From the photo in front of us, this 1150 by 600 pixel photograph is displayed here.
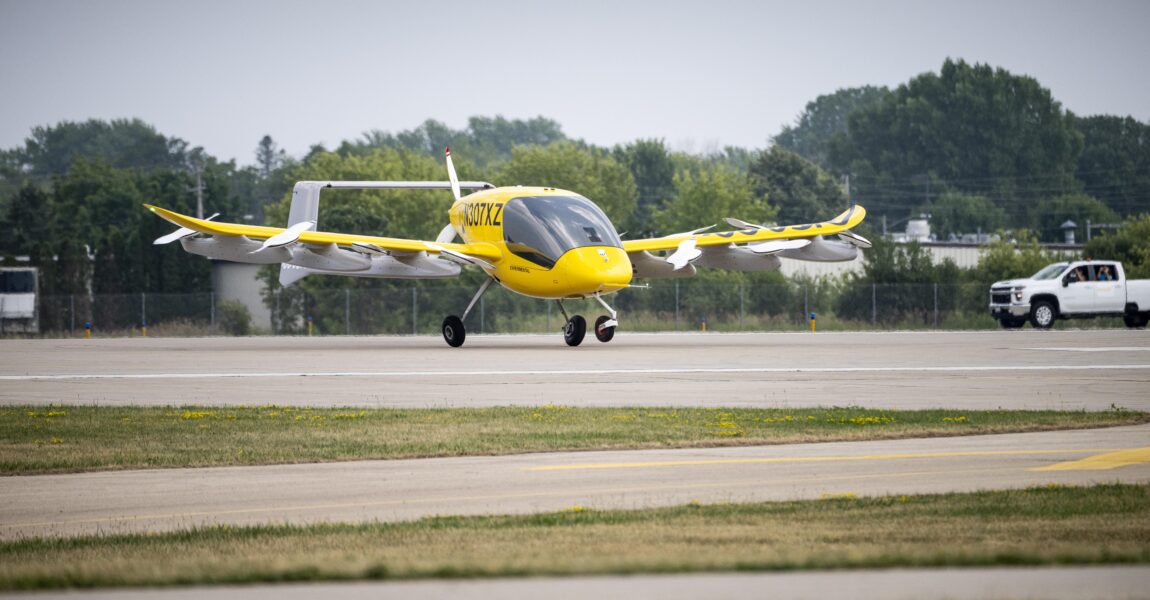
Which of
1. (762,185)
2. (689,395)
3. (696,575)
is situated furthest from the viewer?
(762,185)

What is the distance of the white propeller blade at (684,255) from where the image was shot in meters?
35.9

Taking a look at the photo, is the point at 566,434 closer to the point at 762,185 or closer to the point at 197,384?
the point at 197,384

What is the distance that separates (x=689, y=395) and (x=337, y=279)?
4425 cm

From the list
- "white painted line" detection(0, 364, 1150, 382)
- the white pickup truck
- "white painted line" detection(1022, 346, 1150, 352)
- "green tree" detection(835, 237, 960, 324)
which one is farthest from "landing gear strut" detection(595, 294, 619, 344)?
"green tree" detection(835, 237, 960, 324)

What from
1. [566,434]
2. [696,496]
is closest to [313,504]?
[696,496]

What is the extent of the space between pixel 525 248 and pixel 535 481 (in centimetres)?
2136

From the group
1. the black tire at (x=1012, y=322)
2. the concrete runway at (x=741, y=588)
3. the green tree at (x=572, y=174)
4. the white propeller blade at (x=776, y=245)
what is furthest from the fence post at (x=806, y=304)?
the concrete runway at (x=741, y=588)

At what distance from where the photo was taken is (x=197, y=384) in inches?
963

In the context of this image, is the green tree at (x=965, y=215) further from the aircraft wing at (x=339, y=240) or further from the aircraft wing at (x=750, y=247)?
the aircraft wing at (x=339, y=240)

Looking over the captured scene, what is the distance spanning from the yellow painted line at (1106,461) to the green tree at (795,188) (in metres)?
113

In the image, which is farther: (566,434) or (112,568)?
(566,434)

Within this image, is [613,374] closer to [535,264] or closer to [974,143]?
[535,264]

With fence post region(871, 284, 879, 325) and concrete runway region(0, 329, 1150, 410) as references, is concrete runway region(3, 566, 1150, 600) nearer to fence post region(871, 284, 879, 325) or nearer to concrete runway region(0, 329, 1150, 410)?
concrete runway region(0, 329, 1150, 410)

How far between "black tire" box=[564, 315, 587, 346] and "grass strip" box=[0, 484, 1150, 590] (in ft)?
79.3
